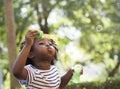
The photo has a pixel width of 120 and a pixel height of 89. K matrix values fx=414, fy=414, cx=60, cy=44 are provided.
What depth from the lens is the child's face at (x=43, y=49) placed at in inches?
133

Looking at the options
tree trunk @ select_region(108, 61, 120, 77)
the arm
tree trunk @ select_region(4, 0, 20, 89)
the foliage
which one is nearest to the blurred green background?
tree trunk @ select_region(108, 61, 120, 77)

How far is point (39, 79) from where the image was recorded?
10.9ft

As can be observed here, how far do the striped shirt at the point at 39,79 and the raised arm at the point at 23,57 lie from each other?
3.6 inches

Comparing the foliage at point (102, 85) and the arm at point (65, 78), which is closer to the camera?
the arm at point (65, 78)

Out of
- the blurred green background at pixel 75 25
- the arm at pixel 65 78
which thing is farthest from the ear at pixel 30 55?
the blurred green background at pixel 75 25

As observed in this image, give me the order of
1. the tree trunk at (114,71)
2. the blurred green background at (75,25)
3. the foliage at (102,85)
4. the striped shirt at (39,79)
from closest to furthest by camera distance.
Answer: the striped shirt at (39,79) < the foliage at (102,85) < the blurred green background at (75,25) < the tree trunk at (114,71)

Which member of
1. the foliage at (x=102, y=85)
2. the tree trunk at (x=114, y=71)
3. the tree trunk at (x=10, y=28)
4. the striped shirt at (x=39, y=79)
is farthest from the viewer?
the tree trunk at (x=114, y=71)

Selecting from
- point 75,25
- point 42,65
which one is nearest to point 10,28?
point 42,65

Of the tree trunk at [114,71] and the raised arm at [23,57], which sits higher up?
the raised arm at [23,57]

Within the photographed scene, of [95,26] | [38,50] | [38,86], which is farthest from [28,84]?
[95,26]

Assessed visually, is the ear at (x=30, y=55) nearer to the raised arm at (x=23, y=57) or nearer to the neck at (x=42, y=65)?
the neck at (x=42, y=65)

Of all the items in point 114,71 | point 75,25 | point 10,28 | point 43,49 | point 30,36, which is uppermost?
point 30,36

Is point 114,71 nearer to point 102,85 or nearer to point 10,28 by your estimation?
point 10,28

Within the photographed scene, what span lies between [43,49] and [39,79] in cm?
25
